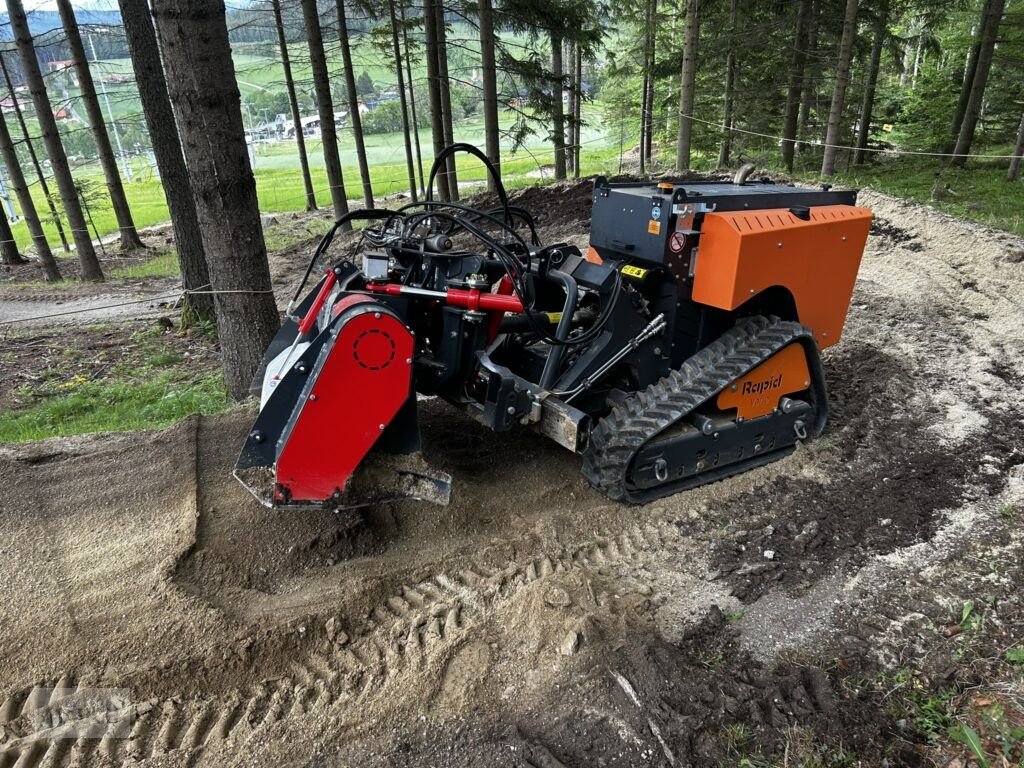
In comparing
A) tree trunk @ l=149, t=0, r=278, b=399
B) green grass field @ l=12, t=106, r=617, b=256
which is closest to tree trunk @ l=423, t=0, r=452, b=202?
green grass field @ l=12, t=106, r=617, b=256

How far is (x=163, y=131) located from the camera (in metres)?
7.92

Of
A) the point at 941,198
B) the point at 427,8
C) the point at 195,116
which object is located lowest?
the point at 941,198

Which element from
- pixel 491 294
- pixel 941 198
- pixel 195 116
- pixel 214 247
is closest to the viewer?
pixel 491 294

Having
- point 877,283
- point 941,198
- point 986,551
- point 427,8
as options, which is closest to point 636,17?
point 427,8

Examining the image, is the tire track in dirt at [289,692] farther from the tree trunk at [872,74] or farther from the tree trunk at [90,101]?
the tree trunk at [872,74]

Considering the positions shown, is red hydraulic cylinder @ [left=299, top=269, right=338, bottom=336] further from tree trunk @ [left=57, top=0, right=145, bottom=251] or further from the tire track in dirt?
tree trunk @ [left=57, top=0, right=145, bottom=251]

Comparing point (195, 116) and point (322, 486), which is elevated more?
point (195, 116)

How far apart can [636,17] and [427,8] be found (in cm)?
921

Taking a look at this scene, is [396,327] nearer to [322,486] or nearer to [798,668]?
[322,486]

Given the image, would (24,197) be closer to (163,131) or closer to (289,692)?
(163,131)

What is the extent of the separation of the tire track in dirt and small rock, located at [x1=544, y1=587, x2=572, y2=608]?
156 mm

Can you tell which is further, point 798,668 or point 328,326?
point 328,326

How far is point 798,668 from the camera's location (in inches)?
115

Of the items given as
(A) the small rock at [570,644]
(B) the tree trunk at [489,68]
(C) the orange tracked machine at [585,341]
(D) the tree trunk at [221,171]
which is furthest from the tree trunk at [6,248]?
(A) the small rock at [570,644]
